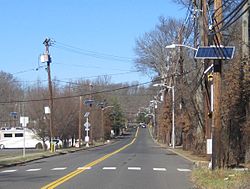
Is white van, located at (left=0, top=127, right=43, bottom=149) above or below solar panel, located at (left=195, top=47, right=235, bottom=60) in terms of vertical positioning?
below

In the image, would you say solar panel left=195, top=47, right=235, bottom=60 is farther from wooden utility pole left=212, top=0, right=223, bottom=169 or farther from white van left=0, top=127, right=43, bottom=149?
white van left=0, top=127, right=43, bottom=149

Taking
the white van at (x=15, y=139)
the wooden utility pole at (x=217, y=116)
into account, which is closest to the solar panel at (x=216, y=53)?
the wooden utility pole at (x=217, y=116)

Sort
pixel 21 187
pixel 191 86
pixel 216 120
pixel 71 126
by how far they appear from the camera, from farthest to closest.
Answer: pixel 71 126, pixel 191 86, pixel 216 120, pixel 21 187

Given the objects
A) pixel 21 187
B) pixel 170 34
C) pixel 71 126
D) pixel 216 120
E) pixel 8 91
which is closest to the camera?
pixel 21 187

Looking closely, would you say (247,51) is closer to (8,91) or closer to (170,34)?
(170,34)

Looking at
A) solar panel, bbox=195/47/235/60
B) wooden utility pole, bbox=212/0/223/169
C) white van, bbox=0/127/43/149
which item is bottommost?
white van, bbox=0/127/43/149

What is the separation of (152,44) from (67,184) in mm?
59374

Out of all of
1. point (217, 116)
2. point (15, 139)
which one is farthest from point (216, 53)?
point (15, 139)

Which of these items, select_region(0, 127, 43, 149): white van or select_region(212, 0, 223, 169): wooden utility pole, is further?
select_region(0, 127, 43, 149): white van

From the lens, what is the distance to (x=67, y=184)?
59.2 ft

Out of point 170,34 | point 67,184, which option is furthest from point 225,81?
point 170,34

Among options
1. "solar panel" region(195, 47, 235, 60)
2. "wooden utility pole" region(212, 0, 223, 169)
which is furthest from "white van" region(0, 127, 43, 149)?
"solar panel" region(195, 47, 235, 60)

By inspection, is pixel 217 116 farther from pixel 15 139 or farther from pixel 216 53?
pixel 15 139

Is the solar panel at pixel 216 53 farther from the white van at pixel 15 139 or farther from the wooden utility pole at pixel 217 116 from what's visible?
the white van at pixel 15 139
